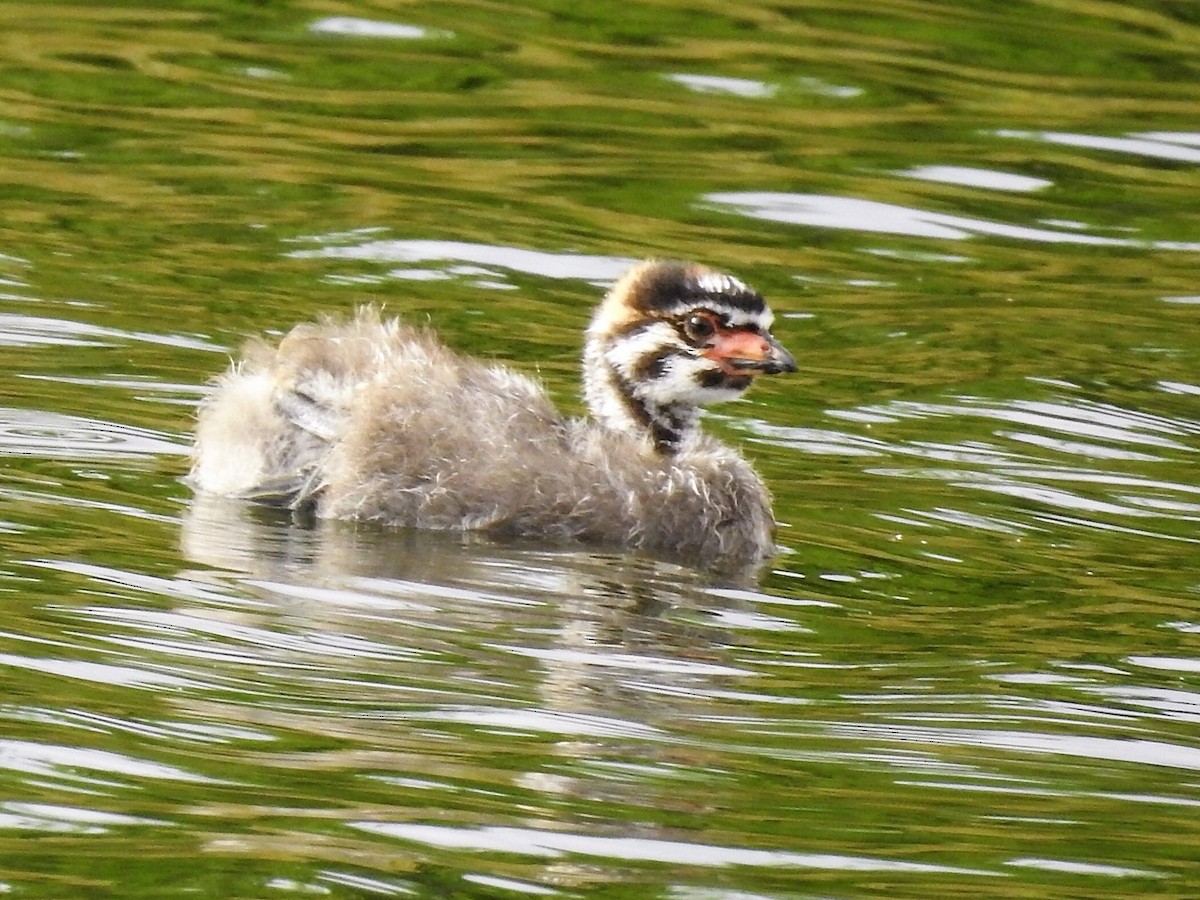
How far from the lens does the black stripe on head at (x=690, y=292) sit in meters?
10.1

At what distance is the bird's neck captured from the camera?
10.3 m

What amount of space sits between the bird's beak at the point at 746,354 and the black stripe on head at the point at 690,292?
0.33 feet

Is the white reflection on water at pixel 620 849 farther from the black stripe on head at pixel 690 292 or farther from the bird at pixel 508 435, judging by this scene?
the black stripe on head at pixel 690 292

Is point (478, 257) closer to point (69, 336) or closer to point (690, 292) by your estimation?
point (69, 336)

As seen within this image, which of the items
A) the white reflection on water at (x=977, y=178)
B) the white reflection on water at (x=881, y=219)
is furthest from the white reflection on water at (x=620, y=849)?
the white reflection on water at (x=977, y=178)

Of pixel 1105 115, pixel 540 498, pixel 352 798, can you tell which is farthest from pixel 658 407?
pixel 1105 115

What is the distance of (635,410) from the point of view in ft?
33.8

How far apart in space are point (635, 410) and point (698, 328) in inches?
14.8

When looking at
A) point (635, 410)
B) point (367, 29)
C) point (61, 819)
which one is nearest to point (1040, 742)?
point (61, 819)

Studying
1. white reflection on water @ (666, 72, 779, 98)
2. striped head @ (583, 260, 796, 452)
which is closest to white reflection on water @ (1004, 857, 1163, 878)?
striped head @ (583, 260, 796, 452)

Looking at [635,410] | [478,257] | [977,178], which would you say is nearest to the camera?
[635,410]

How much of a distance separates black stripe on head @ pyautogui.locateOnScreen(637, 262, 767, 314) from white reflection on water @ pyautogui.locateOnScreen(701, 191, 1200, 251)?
15.2 ft

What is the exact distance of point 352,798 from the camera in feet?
21.6

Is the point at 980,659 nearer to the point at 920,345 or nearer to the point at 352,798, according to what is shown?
the point at 352,798
